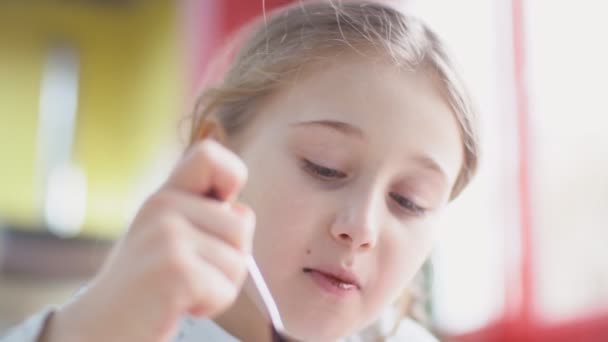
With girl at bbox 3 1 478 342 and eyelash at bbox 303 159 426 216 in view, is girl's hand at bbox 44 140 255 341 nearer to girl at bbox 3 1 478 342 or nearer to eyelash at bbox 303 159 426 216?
girl at bbox 3 1 478 342

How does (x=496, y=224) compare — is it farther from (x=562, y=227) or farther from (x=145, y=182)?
(x=145, y=182)

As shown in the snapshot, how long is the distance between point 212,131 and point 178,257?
0.35 metres

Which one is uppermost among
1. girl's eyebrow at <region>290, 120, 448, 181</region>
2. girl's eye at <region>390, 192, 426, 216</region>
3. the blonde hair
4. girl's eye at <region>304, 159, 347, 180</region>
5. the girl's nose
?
the blonde hair

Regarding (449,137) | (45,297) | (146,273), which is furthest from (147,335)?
(45,297)

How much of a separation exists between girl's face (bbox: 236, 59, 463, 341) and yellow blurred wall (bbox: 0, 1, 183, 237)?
339cm

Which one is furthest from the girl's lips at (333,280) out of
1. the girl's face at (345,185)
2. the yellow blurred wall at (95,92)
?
the yellow blurred wall at (95,92)

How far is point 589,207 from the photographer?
126 cm

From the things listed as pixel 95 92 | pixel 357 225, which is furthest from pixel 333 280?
pixel 95 92

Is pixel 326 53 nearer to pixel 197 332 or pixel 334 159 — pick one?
pixel 334 159

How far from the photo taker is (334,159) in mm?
608

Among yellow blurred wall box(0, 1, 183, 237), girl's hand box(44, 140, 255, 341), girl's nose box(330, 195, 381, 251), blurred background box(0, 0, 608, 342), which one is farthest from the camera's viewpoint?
yellow blurred wall box(0, 1, 183, 237)

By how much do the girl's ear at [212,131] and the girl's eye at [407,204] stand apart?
0.17 metres

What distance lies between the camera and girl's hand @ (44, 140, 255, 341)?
0.38 meters

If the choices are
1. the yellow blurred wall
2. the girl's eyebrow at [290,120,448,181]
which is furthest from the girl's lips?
the yellow blurred wall
